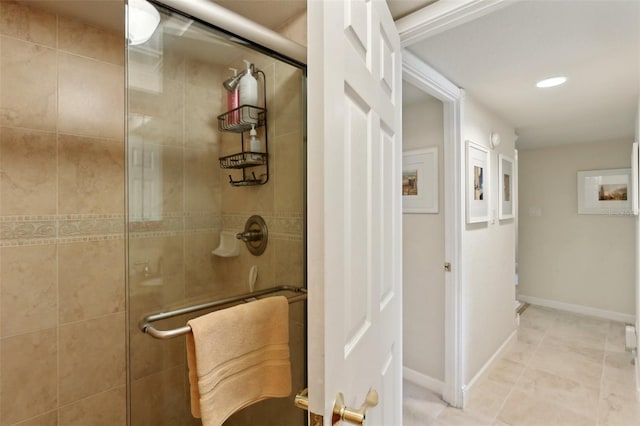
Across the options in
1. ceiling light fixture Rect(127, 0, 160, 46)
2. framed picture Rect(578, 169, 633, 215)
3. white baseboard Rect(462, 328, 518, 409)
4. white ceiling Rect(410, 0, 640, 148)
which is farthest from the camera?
framed picture Rect(578, 169, 633, 215)

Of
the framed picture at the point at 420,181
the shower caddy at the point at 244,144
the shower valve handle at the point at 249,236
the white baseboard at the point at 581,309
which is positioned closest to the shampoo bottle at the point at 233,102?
the shower caddy at the point at 244,144

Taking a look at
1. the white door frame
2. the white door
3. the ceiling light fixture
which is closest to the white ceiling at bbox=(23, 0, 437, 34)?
the white door

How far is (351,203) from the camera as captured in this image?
710 mm

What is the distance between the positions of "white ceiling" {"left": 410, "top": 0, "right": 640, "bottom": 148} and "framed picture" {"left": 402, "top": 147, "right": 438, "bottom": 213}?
21.3 inches

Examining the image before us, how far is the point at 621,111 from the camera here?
2760 millimetres

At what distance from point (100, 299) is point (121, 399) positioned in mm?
480

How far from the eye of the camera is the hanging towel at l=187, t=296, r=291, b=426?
949 millimetres

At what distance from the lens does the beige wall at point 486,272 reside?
7.54ft

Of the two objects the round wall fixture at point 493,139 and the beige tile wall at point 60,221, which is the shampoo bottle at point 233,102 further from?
the round wall fixture at point 493,139

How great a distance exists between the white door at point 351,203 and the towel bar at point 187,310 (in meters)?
0.38

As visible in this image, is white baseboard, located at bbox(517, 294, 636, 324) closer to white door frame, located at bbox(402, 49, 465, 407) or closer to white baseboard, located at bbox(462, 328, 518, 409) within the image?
white baseboard, located at bbox(462, 328, 518, 409)

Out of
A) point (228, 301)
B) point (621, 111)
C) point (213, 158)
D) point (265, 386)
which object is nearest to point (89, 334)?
point (228, 301)

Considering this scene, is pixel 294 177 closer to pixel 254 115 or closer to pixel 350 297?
pixel 254 115

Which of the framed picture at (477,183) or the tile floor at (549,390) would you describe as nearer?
the tile floor at (549,390)
